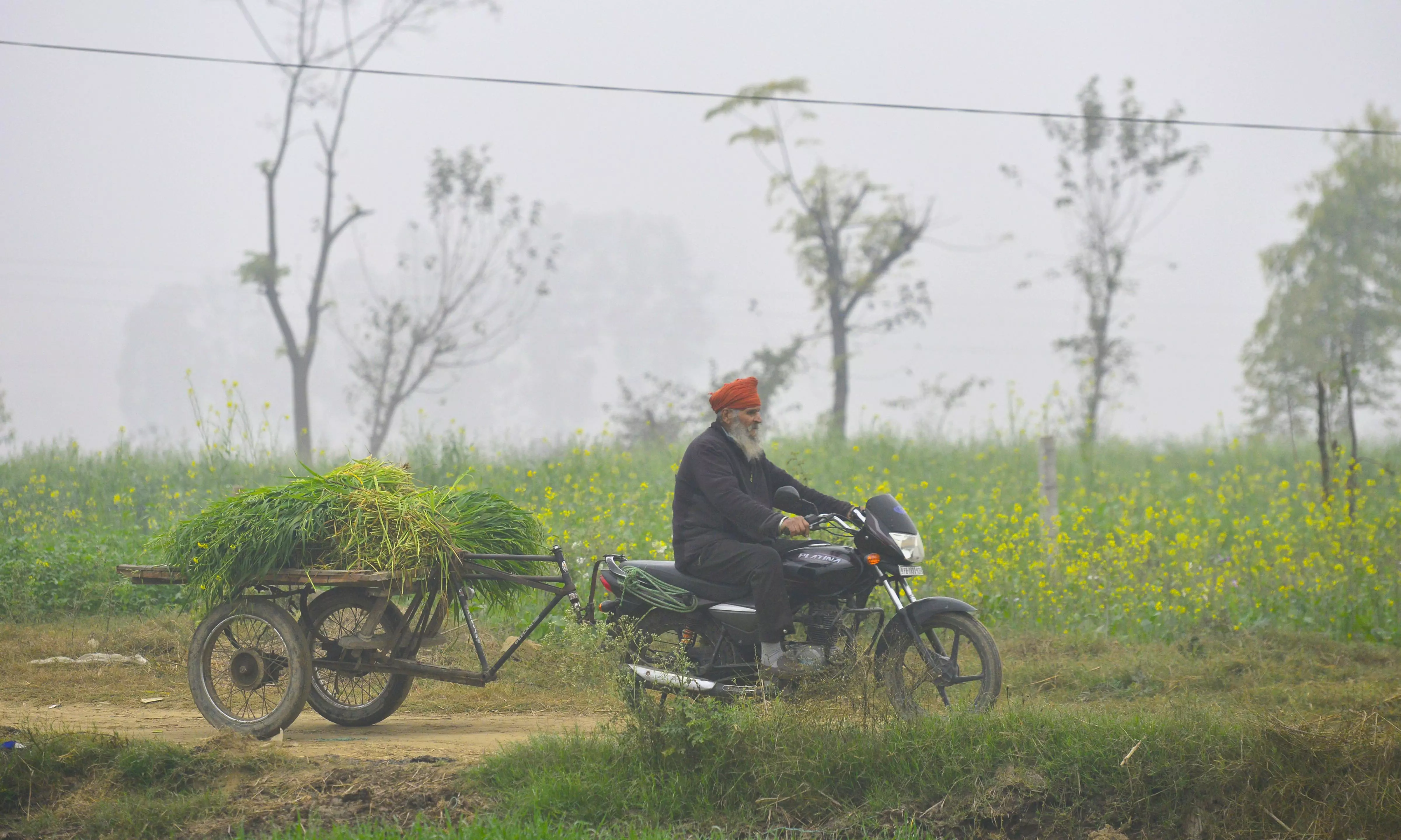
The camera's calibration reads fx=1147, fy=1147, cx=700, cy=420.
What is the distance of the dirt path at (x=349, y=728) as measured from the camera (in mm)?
6379

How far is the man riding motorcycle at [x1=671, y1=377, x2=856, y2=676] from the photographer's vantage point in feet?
20.6

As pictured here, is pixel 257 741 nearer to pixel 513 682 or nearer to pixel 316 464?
pixel 513 682

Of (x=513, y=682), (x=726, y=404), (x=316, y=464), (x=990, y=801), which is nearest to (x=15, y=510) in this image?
(x=316, y=464)

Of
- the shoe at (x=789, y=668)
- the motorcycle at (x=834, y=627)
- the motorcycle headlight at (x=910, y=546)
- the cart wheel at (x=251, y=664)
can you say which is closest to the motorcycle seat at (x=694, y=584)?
the motorcycle at (x=834, y=627)

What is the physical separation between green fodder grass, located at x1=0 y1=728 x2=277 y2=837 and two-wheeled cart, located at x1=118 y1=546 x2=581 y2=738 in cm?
69

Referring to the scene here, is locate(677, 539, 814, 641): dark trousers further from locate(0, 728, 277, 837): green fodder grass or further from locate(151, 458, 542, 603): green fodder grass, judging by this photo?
locate(0, 728, 277, 837): green fodder grass

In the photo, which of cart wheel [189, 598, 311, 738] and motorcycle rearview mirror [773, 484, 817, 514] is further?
cart wheel [189, 598, 311, 738]

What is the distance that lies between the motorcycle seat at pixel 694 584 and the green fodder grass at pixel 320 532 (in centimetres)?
111

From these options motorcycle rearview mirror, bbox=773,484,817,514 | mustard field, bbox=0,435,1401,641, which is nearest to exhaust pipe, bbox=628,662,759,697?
motorcycle rearview mirror, bbox=773,484,817,514

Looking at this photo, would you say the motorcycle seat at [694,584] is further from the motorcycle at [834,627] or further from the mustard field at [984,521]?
the mustard field at [984,521]

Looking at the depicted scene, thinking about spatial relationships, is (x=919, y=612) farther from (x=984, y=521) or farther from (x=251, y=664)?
(x=984, y=521)

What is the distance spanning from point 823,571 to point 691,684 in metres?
0.96

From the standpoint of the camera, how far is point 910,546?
20.7 feet

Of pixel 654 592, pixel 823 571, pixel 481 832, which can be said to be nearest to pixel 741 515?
pixel 823 571
